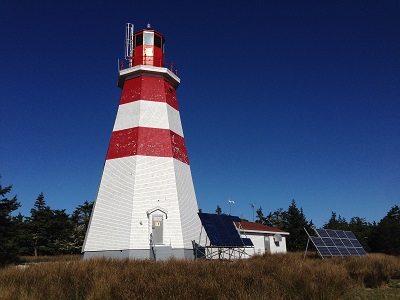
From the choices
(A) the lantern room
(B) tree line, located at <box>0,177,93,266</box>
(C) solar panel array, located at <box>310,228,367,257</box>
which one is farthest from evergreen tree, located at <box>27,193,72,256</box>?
(C) solar panel array, located at <box>310,228,367,257</box>

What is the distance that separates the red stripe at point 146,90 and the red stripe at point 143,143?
2365 mm

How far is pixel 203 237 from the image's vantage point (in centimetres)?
2300

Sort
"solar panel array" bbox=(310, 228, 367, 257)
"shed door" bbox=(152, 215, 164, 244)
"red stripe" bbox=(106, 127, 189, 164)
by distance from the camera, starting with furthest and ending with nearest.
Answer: "red stripe" bbox=(106, 127, 189, 164)
"shed door" bbox=(152, 215, 164, 244)
"solar panel array" bbox=(310, 228, 367, 257)

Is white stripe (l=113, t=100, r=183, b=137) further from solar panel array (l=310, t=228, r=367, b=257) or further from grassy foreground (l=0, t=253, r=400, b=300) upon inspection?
grassy foreground (l=0, t=253, r=400, b=300)

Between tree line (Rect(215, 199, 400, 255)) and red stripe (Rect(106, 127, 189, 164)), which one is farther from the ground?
red stripe (Rect(106, 127, 189, 164))

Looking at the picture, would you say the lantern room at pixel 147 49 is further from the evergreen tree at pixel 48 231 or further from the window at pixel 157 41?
the evergreen tree at pixel 48 231

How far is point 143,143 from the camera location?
21453 millimetres

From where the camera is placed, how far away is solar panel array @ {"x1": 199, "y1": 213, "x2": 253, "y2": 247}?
19.1 meters

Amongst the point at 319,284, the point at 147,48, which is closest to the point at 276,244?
the point at 147,48

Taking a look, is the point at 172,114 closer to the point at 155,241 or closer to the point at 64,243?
the point at 155,241

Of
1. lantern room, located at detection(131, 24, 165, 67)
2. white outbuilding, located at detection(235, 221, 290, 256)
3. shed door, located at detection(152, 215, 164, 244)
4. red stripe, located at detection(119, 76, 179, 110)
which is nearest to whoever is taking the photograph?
shed door, located at detection(152, 215, 164, 244)

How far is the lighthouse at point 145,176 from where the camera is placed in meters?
19.8

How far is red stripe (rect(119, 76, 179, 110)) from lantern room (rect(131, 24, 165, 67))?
4.20ft

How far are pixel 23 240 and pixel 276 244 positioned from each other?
28690mm
